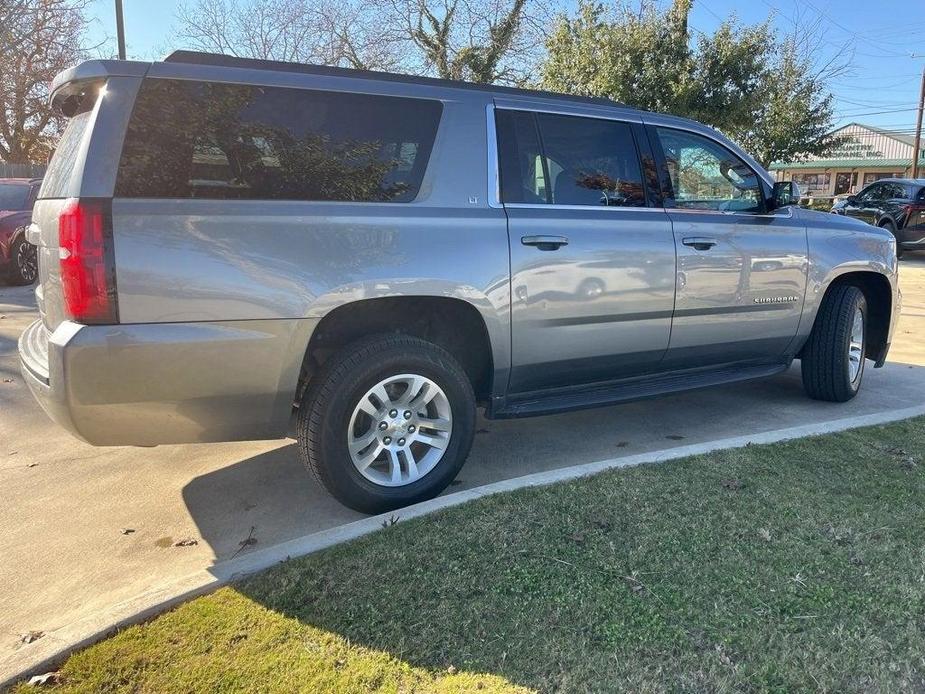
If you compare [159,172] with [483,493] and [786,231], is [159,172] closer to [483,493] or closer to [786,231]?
[483,493]

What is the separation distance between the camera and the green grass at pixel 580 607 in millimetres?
2162

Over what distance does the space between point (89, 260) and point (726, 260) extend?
3413 mm

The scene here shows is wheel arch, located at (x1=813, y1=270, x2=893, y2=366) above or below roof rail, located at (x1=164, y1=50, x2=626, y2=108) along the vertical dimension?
below

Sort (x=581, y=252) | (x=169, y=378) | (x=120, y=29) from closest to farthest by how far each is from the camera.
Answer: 1. (x=169, y=378)
2. (x=581, y=252)
3. (x=120, y=29)

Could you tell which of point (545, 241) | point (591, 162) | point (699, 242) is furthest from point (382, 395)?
point (699, 242)

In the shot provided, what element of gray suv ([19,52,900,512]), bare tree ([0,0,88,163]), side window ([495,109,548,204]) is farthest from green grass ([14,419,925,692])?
bare tree ([0,0,88,163])

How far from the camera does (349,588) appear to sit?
102 inches

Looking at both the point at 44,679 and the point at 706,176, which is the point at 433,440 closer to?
the point at 44,679

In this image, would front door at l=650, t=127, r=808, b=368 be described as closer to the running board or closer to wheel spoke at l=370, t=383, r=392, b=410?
the running board

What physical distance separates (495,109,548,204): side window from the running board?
1051 millimetres

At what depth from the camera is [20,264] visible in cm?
1007

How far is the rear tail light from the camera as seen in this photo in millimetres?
2656

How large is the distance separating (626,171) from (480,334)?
1.37 metres

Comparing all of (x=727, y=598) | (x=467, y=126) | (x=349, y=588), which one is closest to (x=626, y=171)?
(x=467, y=126)
